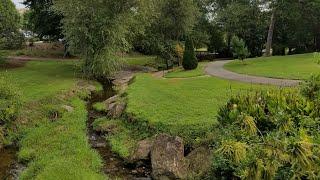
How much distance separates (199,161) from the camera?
16.6 meters

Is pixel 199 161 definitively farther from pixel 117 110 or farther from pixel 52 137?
pixel 117 110

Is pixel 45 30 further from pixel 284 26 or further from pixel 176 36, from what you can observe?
pixel 284 26

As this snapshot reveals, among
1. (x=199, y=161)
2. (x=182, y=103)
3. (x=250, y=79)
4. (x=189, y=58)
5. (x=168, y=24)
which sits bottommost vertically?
(x=199, y=161)

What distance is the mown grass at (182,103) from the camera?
20297 millimetres

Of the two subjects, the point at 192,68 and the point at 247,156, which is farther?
the point at 192,68

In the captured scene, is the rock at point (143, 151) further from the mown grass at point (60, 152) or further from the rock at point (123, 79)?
the rock at point (123, 79)

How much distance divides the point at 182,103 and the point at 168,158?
8.46m

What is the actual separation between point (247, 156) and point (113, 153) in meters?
9.49

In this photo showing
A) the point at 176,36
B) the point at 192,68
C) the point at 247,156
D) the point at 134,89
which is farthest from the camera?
the point at 176,36

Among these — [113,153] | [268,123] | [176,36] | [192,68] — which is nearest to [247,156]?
[268,123]

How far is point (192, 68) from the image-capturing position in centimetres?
4319

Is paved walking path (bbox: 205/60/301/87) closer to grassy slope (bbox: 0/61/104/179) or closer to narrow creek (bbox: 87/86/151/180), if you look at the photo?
grassy slope (bbox: 0/61/104/179)

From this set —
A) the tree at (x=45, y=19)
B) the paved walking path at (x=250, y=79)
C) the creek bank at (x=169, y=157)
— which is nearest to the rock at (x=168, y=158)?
the creek bank at (x=169, y=157)

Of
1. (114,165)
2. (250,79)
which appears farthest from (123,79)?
(114,165)
